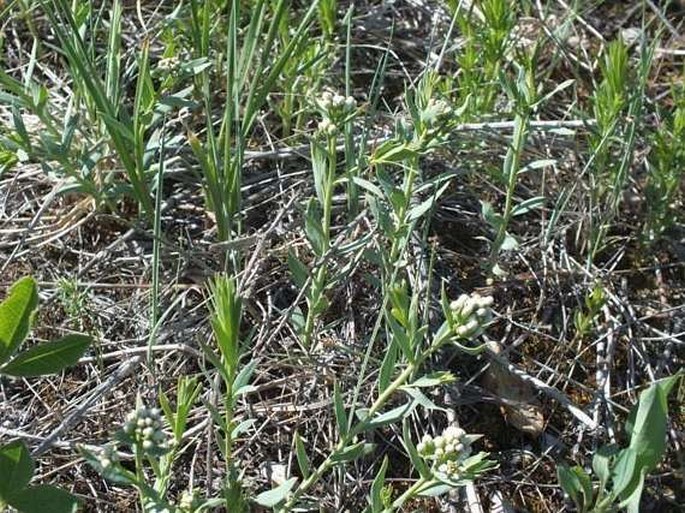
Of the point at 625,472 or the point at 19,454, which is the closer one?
the point at 19,454

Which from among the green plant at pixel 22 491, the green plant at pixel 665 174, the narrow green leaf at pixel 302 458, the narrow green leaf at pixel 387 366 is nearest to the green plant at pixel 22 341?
the green plant at pixel 22 491

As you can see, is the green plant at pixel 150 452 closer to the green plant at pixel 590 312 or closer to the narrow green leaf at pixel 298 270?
the narrow green leaf at pixel 298 270

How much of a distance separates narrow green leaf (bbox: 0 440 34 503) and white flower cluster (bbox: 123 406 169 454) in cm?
20

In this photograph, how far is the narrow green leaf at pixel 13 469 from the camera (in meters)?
1.76

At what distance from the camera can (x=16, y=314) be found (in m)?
1.77

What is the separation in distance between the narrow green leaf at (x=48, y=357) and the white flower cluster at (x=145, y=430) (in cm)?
23

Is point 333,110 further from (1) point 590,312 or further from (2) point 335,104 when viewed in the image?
(1) point 590,312

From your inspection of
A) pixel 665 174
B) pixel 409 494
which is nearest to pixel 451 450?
pixel 409 494

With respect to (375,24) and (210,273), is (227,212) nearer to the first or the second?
(210,273)

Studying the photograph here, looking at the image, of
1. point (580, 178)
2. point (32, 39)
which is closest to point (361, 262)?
point (580, 178)

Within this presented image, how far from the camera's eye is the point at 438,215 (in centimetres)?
262

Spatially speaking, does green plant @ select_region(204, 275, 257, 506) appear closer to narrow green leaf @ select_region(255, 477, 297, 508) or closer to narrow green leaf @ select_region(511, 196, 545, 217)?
narrow green leaf @ select_region(255, 477, 297, 508)

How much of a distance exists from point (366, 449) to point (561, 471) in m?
0.38

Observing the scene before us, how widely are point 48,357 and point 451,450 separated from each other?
28.7 inches
